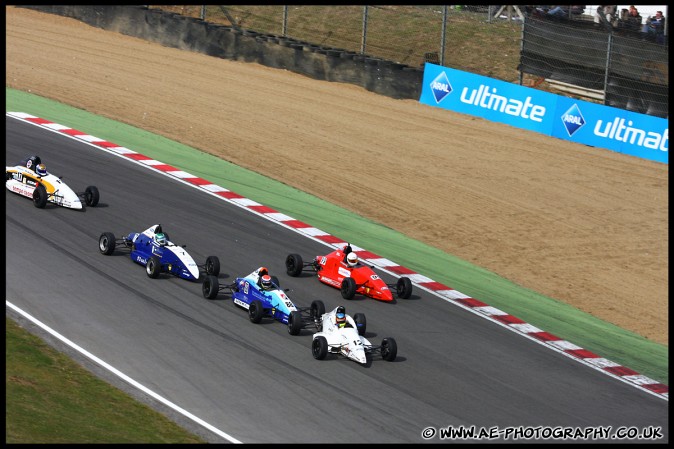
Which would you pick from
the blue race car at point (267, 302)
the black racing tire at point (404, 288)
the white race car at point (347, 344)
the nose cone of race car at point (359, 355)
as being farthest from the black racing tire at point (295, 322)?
the black racing tire at point (404, 288)

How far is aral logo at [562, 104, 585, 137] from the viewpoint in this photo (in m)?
32.8

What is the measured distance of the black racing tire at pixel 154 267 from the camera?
18.9m

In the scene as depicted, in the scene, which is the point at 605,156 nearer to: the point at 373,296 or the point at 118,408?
the point at 373,296

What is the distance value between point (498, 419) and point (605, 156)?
17779 mm

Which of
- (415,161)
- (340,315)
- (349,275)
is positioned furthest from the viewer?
(415,161)

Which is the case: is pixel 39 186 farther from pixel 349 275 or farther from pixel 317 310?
pixel 317 310

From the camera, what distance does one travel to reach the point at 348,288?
1916cm

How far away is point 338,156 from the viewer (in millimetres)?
28719

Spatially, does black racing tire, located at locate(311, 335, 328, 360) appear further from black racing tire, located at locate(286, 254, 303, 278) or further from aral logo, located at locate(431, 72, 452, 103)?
aral logo, located at locate(431, 72, 452, 103)

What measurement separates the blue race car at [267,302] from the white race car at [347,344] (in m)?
0.62

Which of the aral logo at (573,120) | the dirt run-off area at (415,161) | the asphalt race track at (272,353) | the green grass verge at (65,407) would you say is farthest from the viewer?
the aral logo at (573,120)

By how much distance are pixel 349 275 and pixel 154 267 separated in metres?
3.58

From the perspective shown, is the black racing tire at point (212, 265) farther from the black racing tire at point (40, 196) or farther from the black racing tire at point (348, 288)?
the black racing tire at point (40, 196)

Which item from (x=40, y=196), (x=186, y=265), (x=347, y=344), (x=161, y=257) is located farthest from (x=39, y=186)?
(x=347, y=344)
